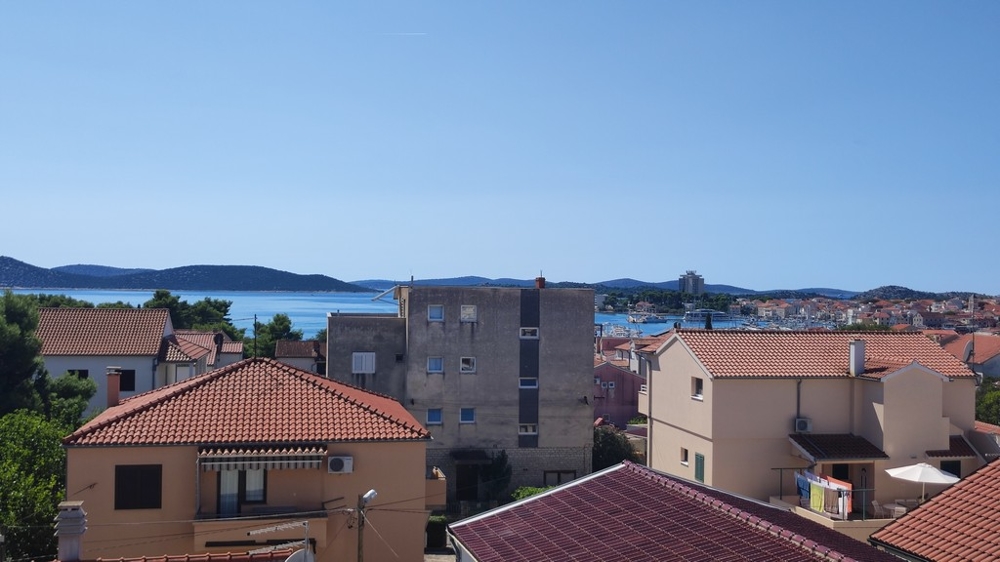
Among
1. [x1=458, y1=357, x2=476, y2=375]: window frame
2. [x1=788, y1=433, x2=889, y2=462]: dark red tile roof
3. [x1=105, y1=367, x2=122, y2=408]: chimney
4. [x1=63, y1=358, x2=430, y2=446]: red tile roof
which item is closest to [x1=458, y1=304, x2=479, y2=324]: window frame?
[x1=458, y1=357, x2=476, y2=375]: window frame

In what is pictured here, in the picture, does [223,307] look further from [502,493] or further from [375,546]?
[375,546]

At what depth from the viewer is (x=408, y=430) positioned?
60.0 ft

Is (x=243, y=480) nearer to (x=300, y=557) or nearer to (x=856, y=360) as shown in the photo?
(x=300, y=557)

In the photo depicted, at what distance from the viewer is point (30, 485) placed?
740 inches

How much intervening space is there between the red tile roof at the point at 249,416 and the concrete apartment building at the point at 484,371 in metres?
17.3

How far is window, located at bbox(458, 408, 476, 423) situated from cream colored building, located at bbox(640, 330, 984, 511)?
1132cm

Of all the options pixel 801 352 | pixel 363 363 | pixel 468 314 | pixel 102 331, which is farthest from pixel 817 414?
pixel 102 331

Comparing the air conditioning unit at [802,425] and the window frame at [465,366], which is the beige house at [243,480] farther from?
the window frame at [465,366]

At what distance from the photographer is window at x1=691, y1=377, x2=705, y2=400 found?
93.2ft

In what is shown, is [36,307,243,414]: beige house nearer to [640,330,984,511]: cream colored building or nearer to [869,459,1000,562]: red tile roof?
[640,330,984,511]: cream colored building

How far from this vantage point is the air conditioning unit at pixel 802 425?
27.6 metres

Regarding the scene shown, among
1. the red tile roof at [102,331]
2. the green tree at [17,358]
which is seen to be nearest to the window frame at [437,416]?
the red tile roof at [102,331]

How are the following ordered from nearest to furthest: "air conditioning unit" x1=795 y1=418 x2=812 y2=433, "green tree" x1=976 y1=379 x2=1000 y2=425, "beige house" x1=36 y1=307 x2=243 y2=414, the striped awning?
the striped awning, "air conditioning unit" x1=795 y1=418 x2=812 y2=433, "beige house" x1=36 y1=307 x2=243 y2=414, "green tree" x1=976 y1=379 x2=1000 y2=425

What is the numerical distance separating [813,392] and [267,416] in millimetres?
17835
